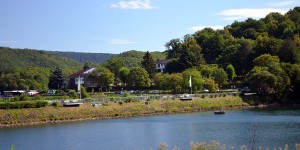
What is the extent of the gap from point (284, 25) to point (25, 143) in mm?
100049

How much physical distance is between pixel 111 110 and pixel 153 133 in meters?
20.1

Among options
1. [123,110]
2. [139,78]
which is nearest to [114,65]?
[139,78]

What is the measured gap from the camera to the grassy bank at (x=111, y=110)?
2237 inches

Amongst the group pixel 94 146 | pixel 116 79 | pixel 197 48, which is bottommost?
pixel 94 146

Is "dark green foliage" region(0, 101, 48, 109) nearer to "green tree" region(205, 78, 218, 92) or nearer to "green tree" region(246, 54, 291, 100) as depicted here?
"green tree" region(205, 78, 218, 92)

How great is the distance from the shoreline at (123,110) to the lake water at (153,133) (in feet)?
10.7

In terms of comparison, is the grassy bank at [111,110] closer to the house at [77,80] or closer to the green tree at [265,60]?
the green tree at [265,60]

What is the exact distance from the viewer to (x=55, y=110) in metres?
59.9

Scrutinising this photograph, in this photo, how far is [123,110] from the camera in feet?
212

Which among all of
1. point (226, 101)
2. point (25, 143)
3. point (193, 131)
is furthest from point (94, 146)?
point (226, 101)

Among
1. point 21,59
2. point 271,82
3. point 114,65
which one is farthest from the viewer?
point 21,59

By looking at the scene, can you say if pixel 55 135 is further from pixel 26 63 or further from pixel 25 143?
pixel 26 63

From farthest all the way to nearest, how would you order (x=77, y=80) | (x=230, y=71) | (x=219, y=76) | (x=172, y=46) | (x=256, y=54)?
1. (x=172, y=46)
2. (x=77, y=80)
3. (x=256, y=54)
4. (x=230, y=71)
5. (x=219, y=76)

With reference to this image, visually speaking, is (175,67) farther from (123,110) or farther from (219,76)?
(123,110)
